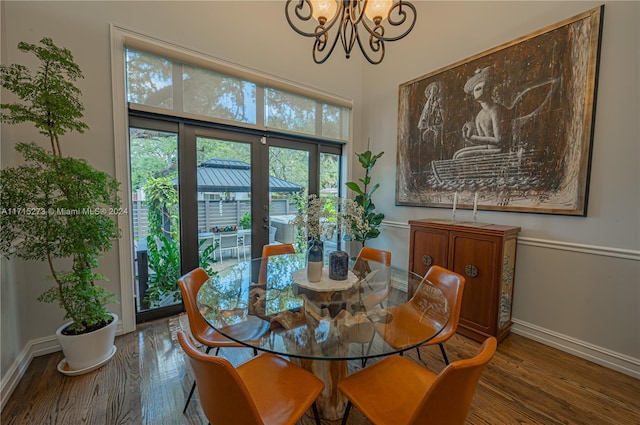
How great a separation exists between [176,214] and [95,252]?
2.99 feet

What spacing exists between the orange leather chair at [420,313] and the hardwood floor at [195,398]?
1.64 ft

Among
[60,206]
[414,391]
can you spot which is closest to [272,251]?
[60,206]

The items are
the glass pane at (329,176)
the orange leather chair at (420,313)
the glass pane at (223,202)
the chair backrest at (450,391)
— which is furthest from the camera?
the glass pane at (329,176)

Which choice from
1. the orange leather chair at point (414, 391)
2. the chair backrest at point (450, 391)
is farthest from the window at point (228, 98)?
the chair backrest at point (450, 391)

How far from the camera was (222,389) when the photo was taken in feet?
2.83

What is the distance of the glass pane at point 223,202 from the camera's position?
9.37 feet

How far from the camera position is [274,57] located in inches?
123

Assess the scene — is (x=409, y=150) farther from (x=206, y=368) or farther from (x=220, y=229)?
(x=206, y=368)

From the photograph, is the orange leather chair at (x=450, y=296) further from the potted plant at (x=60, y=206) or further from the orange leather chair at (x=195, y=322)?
the potted plant at (x=60, y=206)

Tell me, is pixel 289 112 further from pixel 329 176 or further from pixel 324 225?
pixel 324 225

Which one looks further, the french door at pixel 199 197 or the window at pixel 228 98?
the french door at pixel 199 197

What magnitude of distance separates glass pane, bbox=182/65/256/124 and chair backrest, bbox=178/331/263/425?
2483 millimetres

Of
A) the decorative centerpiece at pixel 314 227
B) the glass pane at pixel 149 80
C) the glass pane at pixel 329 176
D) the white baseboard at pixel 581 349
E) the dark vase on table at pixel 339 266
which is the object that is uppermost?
the glass pane at pixel 149 80

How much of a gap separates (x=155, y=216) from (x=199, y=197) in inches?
18.3
